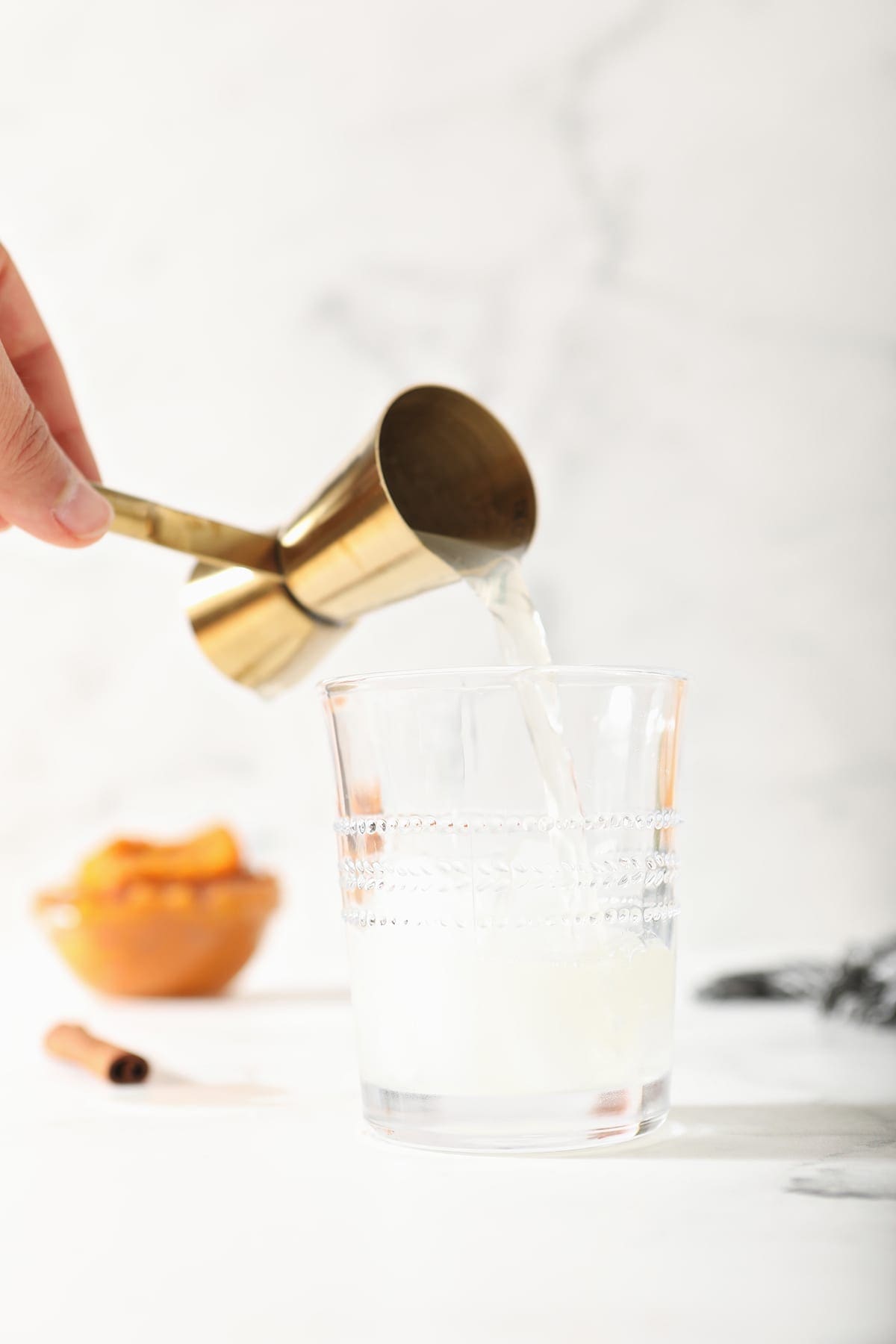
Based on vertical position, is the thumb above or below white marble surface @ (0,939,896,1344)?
above

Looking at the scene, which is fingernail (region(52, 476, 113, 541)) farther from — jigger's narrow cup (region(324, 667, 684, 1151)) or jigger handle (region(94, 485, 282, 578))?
jigger's narrow cup (region(324, 667, 684, 1151))

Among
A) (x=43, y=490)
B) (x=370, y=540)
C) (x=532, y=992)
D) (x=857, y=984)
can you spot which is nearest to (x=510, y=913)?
(x=532, y=992)

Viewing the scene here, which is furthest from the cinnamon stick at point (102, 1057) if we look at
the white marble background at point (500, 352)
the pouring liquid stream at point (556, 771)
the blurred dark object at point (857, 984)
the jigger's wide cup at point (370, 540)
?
the white marble background at point (500, 352)

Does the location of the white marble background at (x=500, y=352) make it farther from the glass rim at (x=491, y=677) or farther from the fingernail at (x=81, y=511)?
the glass rim at (x=491, y=677)

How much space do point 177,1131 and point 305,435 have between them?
2.86 ft

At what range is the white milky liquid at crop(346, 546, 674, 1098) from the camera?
566mm

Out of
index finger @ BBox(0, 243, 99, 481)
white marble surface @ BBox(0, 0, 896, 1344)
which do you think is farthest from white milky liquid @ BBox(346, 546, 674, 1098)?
white marble surface @ BBox(0, 0, 896, 1344)

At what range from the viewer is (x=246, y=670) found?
810 millimetres

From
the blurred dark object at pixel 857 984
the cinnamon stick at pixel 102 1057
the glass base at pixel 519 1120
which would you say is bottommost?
the blurred dark object at pixel 857 984

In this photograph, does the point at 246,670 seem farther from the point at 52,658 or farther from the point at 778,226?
the point at 778,226

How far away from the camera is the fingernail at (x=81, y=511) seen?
72cm

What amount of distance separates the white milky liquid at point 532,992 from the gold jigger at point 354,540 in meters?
0.18

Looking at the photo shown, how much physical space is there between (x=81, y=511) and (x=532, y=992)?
354mm

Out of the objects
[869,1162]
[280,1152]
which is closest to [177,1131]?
[280,1152]
